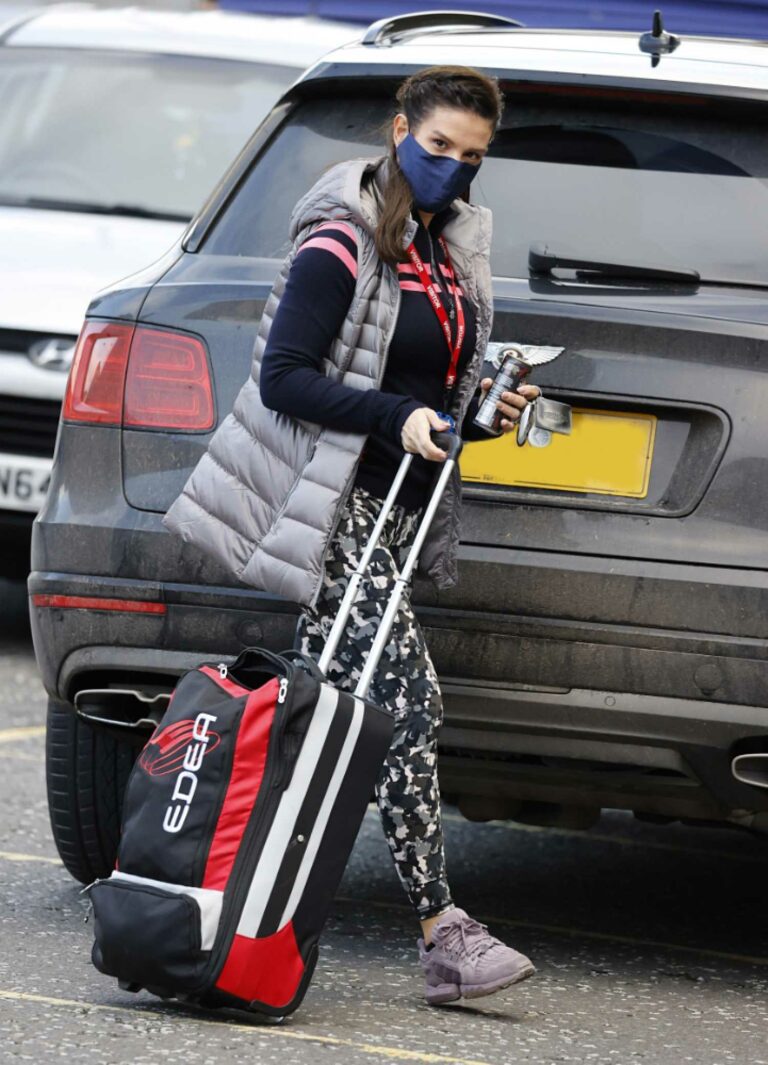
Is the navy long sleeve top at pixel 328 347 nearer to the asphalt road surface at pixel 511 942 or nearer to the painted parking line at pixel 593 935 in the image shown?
the asphalt road surface at pixel 511 942

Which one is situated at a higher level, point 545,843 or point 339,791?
point 339,791

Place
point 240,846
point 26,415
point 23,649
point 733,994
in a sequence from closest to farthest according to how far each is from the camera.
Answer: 1. point 240,846
2. point 733,994
3. point 26,415
4. point 23,649

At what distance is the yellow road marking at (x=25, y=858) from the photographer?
4.99 metres

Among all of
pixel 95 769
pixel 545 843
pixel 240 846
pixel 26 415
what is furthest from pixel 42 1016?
pixel 26 415

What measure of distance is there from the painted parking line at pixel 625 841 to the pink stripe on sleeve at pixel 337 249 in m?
2.39

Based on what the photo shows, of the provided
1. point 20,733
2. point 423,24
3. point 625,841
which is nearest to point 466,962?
point 625,841

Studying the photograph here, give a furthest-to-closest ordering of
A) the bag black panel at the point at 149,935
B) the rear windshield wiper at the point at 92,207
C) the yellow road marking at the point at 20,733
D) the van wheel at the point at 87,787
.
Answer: the rear windshield wiper at the point at 92,207 → the yellow road marking at the point at 20,733 → the van wheel at the point at 87,787 → the bag black panel at the point at 149,935

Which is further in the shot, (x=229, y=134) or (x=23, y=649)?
(x=229, y=134)

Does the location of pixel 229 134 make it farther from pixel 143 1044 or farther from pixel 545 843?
A: pixel 143 1044

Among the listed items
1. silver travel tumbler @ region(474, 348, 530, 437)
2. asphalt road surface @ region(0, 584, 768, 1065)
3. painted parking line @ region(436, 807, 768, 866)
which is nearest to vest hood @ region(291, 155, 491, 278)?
silver travel tumbler @ region(474, 348, 530, 437)

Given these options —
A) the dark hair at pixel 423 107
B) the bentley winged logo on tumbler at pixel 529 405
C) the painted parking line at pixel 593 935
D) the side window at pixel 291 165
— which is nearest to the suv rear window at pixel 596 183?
the side window at pixel 291 165

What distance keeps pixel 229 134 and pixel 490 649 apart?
4978 mm

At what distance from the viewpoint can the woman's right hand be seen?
3.62 metres

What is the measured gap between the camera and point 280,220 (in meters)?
4.37
